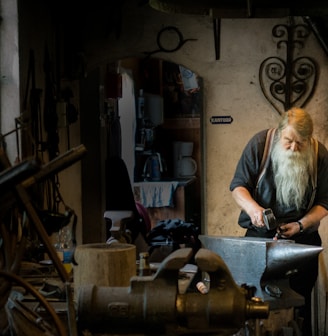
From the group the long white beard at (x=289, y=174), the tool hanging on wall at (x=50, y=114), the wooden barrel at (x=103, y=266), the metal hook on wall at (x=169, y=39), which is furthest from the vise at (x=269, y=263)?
the metal hook on wall at (x=169, y=39)

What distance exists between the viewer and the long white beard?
430cm

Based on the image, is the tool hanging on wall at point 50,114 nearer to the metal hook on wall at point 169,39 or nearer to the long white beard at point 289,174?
the metal hook on wall at point 169,39

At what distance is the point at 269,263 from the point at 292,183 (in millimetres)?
1066

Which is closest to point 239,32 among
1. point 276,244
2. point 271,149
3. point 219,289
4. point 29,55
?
point 271,149

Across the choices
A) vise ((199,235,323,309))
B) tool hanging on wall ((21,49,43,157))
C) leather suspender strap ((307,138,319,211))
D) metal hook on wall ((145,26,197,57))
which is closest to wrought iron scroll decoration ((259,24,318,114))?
metal hook on wall ((145,26,197,57))

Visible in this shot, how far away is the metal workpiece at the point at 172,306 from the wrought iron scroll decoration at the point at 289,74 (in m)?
3.82

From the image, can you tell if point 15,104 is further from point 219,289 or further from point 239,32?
point 219,289

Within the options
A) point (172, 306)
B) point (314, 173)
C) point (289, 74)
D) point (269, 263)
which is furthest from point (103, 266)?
point (289, 74)

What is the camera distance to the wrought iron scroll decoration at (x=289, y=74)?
17.5 feet

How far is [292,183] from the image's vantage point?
4.32 metres

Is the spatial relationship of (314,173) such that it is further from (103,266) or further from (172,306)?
(172,306)

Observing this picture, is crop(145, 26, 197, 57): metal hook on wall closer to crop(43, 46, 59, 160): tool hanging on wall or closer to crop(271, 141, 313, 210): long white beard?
crop(43, 46, 59, 160): tool hanging on wall

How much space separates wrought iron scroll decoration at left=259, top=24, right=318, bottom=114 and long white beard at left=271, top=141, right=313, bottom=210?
105 centimetres

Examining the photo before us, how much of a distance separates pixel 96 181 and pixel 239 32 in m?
1.66
